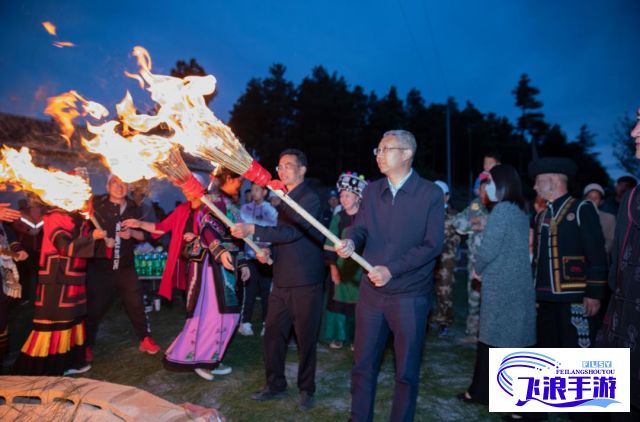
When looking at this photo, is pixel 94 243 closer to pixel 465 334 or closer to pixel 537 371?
pixel 537 371

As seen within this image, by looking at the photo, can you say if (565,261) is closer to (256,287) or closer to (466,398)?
(466,398)

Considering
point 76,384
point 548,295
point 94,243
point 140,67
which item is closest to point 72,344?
point 94,243

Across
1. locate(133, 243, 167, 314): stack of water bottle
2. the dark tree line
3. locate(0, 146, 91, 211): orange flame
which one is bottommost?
locate(133, 243, 167, 314): stack of water bottle

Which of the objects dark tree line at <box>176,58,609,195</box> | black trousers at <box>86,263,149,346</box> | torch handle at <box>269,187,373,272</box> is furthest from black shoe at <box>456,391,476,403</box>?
Answer: dark tree line at <box>176,58,609,195</box>

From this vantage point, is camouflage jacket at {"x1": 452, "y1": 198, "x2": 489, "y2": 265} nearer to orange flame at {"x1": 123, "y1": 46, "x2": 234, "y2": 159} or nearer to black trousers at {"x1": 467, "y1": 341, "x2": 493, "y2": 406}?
black trousers at {"x1": 467, "y1": 341, "x2": 493, "y2": 406}

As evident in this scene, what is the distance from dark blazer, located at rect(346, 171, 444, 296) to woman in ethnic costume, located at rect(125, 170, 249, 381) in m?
2.22

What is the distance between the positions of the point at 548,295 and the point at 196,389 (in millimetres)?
4077

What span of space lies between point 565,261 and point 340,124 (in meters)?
44.1

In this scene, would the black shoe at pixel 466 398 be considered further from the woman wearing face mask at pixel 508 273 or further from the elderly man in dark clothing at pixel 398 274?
the elderly man in dark clothing at pixel 398 274

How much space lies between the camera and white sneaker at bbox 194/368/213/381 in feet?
16.9

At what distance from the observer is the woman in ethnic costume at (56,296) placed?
4.75 meters

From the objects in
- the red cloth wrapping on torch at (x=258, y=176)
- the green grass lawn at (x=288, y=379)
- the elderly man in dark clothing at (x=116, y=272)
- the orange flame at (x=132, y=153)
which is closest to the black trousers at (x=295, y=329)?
the green grass lawn at (x=288, y=379)

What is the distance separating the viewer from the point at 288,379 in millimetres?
5195

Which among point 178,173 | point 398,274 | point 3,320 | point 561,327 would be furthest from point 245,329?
point 561,327
